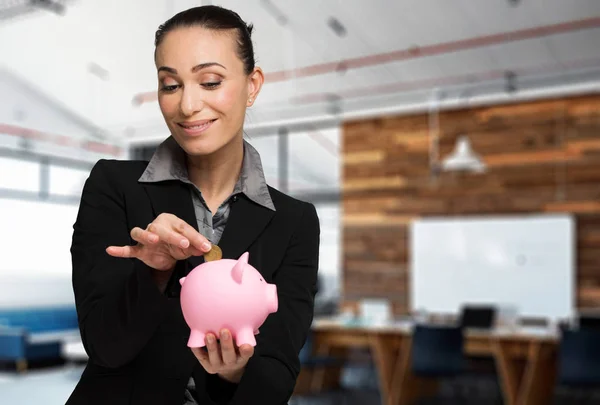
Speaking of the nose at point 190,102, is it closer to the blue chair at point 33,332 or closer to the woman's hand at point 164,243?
the woman's hand at point 164,243

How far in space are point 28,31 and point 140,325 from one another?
8791 millimetres

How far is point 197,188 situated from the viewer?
1032 mm

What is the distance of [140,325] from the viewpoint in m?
0.83

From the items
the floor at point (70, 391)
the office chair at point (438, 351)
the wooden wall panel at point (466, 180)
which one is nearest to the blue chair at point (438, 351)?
the office chair at point (438, 351)

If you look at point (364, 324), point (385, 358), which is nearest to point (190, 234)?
point (385, 358)

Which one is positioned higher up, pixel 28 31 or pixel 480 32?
pixel 28 31

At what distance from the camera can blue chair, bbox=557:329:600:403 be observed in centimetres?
544

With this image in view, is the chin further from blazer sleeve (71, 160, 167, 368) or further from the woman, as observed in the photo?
blazer sleeve (71, 160, 167, 368)

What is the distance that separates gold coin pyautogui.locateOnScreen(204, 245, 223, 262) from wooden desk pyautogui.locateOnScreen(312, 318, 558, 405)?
548 cm

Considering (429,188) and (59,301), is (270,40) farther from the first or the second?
(59,301)

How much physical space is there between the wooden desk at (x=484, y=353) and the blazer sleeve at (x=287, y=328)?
5243 mm

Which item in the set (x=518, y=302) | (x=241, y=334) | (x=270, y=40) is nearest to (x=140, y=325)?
(x=241, y=334)

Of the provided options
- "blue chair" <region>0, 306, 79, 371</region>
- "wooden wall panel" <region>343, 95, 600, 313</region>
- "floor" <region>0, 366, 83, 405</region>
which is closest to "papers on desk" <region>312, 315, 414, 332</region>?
"wooden wall panel" <region>343, 95, 600, 313</region>

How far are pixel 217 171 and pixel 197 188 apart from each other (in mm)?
45
